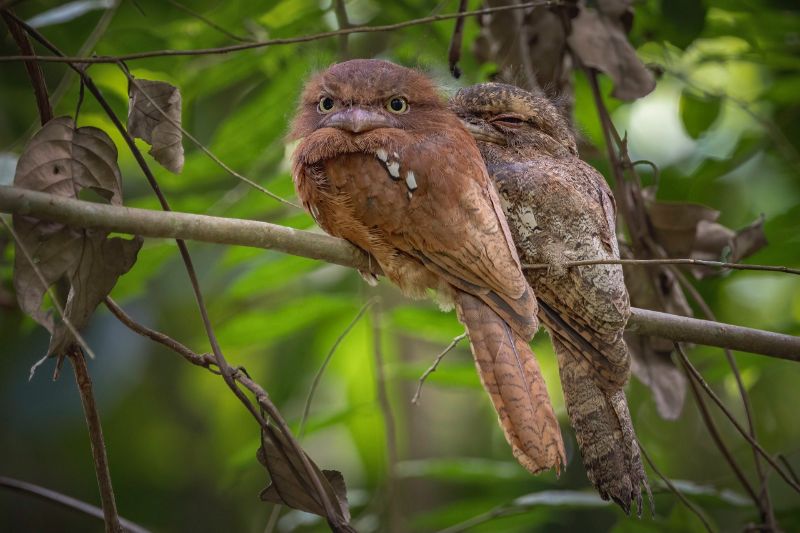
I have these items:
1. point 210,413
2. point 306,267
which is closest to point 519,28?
point 306,267

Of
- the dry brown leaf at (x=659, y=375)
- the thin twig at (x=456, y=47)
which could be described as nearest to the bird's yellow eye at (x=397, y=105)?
the thin twig at (x=456, y=47)

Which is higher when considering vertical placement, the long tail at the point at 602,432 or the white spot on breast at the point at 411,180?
the white spot on breast at the point at 411,180

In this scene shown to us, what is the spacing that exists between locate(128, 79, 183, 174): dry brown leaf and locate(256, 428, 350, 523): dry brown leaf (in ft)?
2.06

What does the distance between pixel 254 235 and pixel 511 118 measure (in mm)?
1197

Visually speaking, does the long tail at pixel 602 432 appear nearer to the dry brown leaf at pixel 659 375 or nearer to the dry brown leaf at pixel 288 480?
the dry brown leaf at pixel 659 375

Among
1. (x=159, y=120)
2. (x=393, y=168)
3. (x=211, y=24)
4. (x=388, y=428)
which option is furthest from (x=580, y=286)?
(x=211, y=24)

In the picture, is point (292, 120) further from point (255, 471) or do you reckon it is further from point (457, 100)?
point (255, 471)

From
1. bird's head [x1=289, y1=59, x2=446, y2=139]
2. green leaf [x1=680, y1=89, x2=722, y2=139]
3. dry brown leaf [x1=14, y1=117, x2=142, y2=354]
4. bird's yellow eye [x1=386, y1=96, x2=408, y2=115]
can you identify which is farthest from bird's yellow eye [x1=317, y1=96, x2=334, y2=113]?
green leaf [x1=680, y1=89, x2=722, y2=139]

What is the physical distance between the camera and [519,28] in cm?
282

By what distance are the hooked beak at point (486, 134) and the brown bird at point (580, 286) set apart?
38 mm

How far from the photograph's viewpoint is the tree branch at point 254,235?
4.54 feet

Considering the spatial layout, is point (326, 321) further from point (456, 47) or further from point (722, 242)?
point (722, 242)

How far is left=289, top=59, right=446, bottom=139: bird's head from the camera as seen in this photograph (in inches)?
80.7

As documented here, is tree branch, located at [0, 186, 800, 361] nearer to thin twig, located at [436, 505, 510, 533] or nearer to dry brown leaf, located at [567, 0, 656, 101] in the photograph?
thin twig, located at [436, 505, 510, 533]
